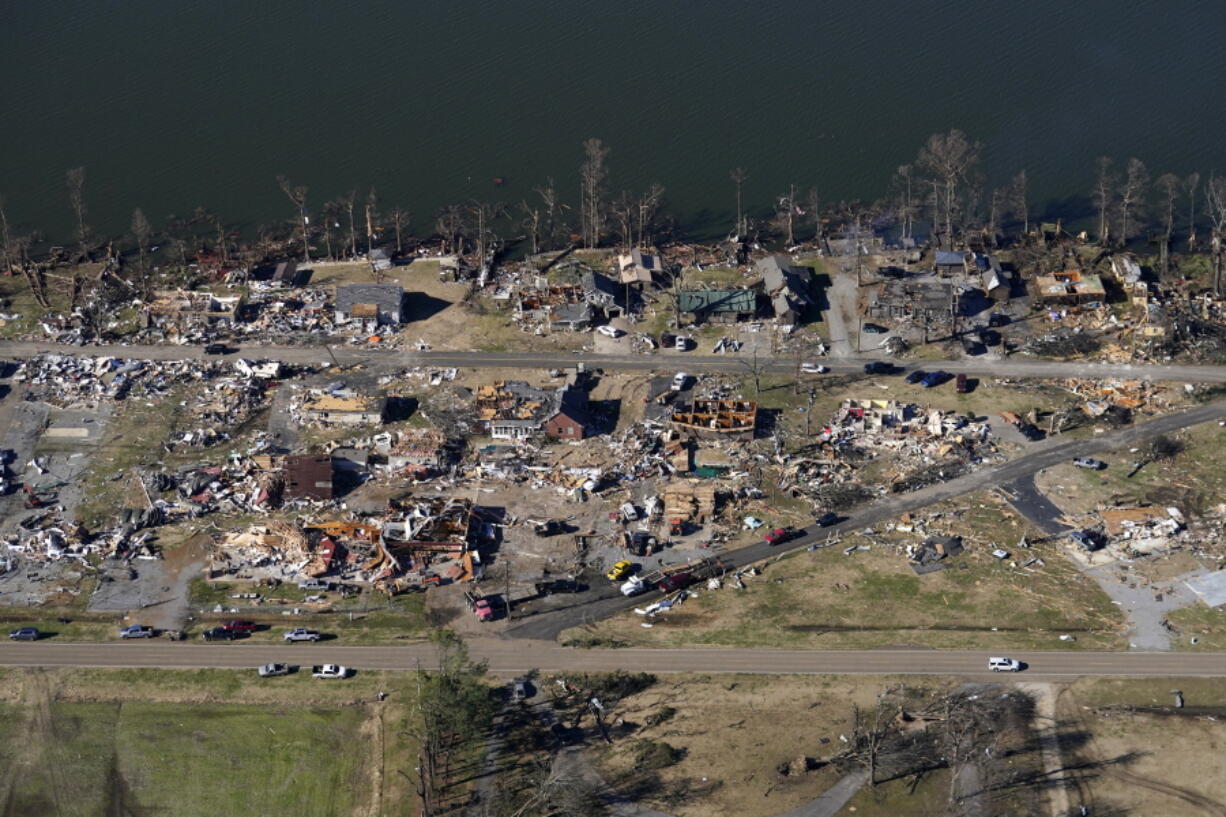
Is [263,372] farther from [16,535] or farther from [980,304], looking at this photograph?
[980,304]

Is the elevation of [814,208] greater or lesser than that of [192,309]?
greater

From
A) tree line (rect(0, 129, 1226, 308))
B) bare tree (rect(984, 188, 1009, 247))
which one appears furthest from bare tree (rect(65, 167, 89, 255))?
bare tree (rect(984, 188, 1009, 247))

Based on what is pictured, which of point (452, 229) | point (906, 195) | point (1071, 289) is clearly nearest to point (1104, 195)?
point (1071, 289)

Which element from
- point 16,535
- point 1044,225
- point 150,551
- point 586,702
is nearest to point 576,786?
point 586,702

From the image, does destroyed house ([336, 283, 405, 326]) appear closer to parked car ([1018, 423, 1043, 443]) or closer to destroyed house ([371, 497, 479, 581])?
destroyed house ([371, 497, 479, 581])

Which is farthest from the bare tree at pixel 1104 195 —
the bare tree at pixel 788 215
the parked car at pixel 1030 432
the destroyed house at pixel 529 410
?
the destroyed house at pixel 529 410

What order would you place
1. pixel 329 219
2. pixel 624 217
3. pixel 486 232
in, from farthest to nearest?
pixel 329 219, pixel 486 232, pixel 624 217

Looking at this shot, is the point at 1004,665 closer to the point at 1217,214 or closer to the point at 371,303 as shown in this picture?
the point at 371,303

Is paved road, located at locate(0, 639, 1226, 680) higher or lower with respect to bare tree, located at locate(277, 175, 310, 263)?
lower
